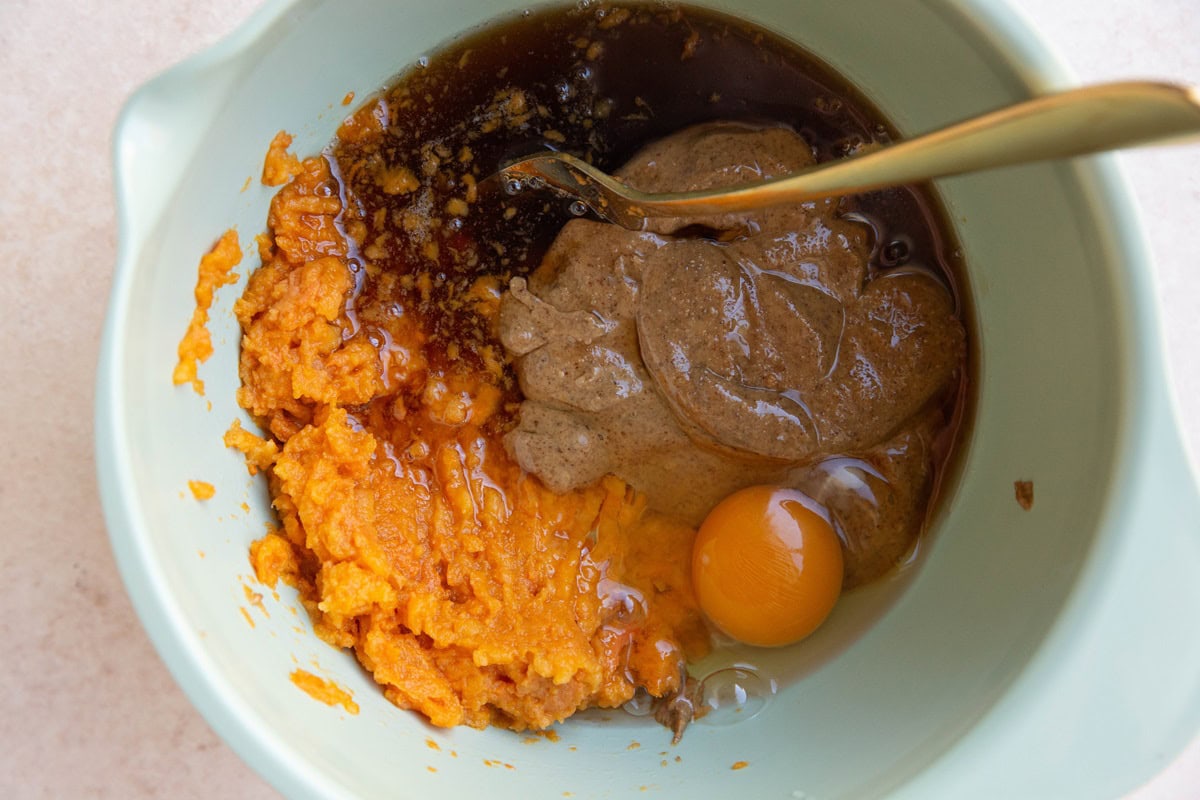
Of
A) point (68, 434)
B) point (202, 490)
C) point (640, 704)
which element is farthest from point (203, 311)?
point (640, 704)

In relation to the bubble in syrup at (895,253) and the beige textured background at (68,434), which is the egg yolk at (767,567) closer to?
the bubble in syrup at (895,253)

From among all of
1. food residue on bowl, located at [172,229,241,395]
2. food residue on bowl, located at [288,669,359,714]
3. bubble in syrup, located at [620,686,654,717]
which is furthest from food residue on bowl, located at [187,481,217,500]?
bubble in syrup, located at [620,686,654,717]

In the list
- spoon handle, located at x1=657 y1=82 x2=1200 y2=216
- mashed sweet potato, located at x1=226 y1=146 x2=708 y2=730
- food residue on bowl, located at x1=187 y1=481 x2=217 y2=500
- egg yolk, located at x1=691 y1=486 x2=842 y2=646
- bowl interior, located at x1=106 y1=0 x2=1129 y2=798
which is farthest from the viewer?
egg yolk, located at x1=691 y1=486 x2=842 y2=646

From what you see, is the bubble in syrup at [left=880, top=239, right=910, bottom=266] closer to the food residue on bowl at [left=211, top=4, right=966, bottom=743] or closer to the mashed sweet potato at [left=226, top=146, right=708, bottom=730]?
the food residue on bowl at [left=211, top=4, right=966, bottom=743]

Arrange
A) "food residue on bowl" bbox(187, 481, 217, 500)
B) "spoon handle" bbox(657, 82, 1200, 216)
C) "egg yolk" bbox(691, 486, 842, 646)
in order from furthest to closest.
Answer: "egg yolk" bbox(691, 486, 842, 646) < "food residue on bowl" bbox(187, 481, 217, 500) < "spoon handle" bbox(657, 82, 1200, 216)

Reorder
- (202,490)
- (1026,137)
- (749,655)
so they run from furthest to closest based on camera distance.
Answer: (749,655) → (202,490) → (1026,137)

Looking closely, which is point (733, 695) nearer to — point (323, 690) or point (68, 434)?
point (323, 690)

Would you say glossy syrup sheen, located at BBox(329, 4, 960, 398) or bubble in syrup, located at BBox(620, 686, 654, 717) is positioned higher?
glossy syrup sheen, located at BBox(329, 4, 960, 398)
